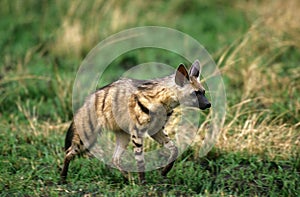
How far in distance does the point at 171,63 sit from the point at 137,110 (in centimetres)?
340

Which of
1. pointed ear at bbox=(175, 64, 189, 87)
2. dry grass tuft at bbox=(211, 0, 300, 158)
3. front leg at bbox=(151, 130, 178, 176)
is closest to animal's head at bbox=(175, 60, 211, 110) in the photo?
pointed ear at bbox=(175, 64, 189, 87)

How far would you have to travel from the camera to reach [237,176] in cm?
523

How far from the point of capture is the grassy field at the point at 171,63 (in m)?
5.11

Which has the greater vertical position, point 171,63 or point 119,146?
point 171,63

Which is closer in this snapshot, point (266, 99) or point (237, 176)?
point (237, 176)

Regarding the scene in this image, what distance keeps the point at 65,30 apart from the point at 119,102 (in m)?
3.53

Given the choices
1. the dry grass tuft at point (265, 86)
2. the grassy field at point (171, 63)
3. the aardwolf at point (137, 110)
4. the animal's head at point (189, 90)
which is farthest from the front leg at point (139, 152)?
the dry grass tuft at point (265, 86)

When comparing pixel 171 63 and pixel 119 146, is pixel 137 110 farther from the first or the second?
pixel 171 63

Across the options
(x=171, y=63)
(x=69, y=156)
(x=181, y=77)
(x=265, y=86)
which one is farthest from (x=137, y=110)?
(x=171, y=63)

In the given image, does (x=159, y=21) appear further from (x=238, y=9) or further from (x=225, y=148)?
(x=225, y=148)

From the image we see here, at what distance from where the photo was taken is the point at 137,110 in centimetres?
502

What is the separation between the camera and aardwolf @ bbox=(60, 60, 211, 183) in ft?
16.2

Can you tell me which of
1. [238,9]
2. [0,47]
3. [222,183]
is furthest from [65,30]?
[222,183]

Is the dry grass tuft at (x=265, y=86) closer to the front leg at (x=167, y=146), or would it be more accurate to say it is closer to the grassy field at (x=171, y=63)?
the grassy field at (x=171, y=63)
